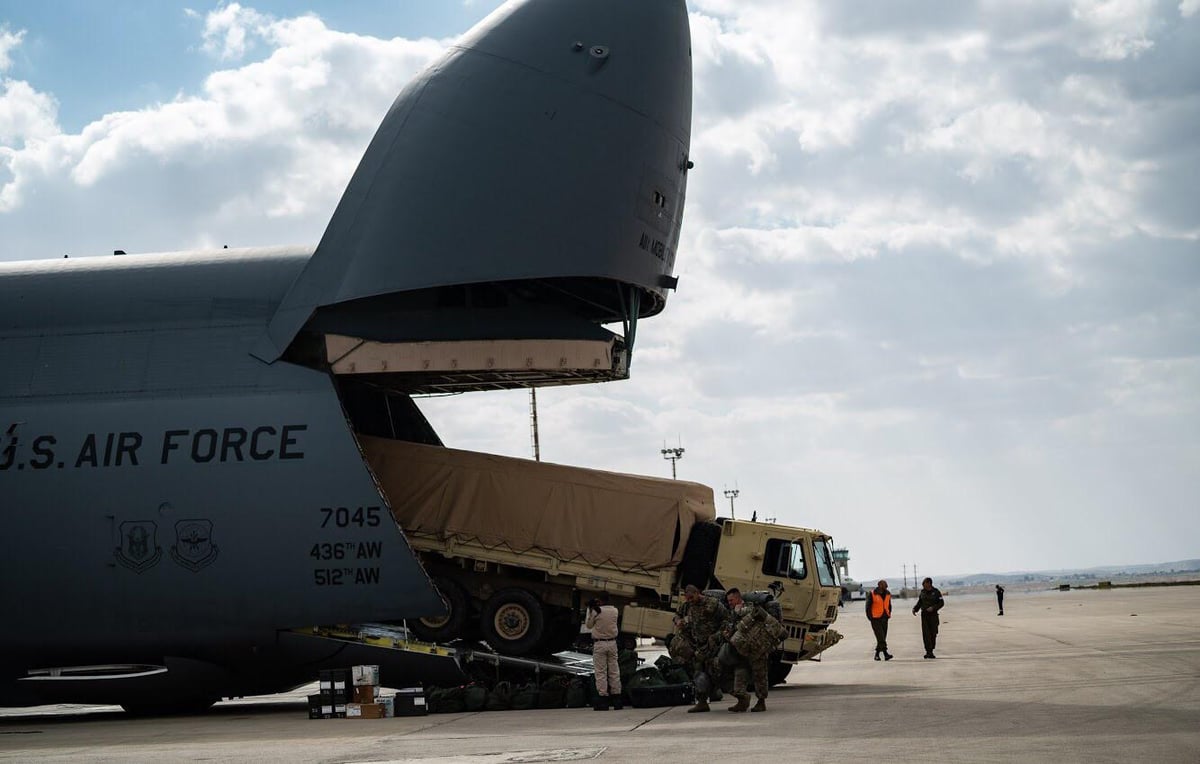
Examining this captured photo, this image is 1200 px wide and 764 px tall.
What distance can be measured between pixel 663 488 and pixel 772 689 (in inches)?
163

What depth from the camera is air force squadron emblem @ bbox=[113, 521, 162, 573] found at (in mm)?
22812

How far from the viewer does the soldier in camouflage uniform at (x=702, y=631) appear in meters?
19.6

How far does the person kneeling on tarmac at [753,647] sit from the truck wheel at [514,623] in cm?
561

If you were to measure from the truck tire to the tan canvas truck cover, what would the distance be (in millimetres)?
225

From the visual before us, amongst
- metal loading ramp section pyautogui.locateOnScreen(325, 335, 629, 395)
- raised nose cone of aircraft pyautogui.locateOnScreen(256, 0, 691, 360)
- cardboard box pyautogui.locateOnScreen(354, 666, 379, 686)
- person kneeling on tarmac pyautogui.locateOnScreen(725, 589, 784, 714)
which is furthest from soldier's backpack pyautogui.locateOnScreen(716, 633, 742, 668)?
raised nose cone of aircraft pyautogui.locateOnScreen(256, 0, 691, 360)

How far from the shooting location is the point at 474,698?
70.9ft

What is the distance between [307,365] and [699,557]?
26.3 feet

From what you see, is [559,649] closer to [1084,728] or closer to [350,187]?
[350,187]

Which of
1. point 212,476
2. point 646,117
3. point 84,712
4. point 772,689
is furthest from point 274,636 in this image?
point 646,117

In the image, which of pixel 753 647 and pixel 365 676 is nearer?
pixel 753 647

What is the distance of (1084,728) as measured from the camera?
1413 centimetres

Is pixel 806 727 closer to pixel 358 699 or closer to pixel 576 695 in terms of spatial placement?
pixel 576 695

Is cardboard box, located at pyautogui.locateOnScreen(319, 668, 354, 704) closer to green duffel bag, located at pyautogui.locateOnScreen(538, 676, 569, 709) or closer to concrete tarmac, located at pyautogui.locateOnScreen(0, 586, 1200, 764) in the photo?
concrete tarmac, located at pyautogui.locateOnScreen(0, 586, 1200, 764)

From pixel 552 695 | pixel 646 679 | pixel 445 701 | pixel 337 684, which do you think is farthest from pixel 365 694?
pixel 646 679
